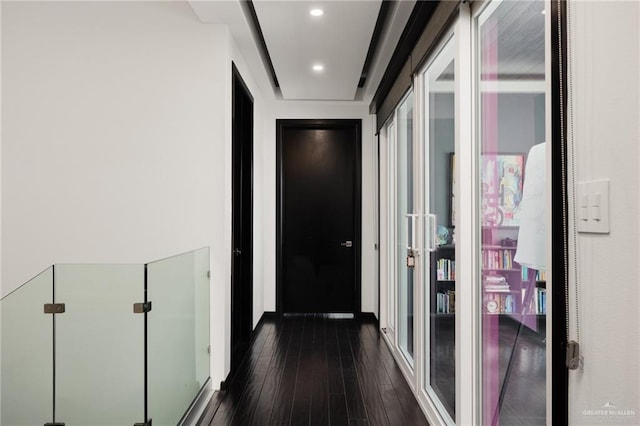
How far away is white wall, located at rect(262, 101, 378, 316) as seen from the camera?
4.82m

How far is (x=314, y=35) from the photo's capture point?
2979 mm

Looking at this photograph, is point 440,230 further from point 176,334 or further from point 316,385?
point 176,334

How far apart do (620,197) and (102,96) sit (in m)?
3.06

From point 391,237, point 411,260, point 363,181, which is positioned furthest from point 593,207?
point 363,181

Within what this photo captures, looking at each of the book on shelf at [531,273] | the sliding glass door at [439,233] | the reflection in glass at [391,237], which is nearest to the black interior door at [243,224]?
the reflection in glass at [391,237]

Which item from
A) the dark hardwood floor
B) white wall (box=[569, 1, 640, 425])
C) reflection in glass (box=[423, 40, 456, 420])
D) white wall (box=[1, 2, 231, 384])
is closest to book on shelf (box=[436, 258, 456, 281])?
reflection in glass (box=[423, 40, 456, 420])

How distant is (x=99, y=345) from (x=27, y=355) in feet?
1.58

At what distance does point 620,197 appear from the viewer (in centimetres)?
Result: 89

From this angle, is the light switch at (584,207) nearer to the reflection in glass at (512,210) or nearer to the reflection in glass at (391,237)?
the reflection in glass at (512,210)

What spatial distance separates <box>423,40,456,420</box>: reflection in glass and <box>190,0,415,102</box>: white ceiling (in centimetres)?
60

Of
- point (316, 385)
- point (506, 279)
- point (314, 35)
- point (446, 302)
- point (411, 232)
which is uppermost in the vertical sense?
point (314, 35)

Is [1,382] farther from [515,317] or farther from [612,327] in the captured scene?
[612,327]

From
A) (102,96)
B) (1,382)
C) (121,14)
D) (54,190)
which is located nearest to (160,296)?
(1,382)

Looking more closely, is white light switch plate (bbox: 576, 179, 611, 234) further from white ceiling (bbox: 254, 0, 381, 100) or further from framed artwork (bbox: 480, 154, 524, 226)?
white ceiling (bbox: 254, 0, 381, 100)
